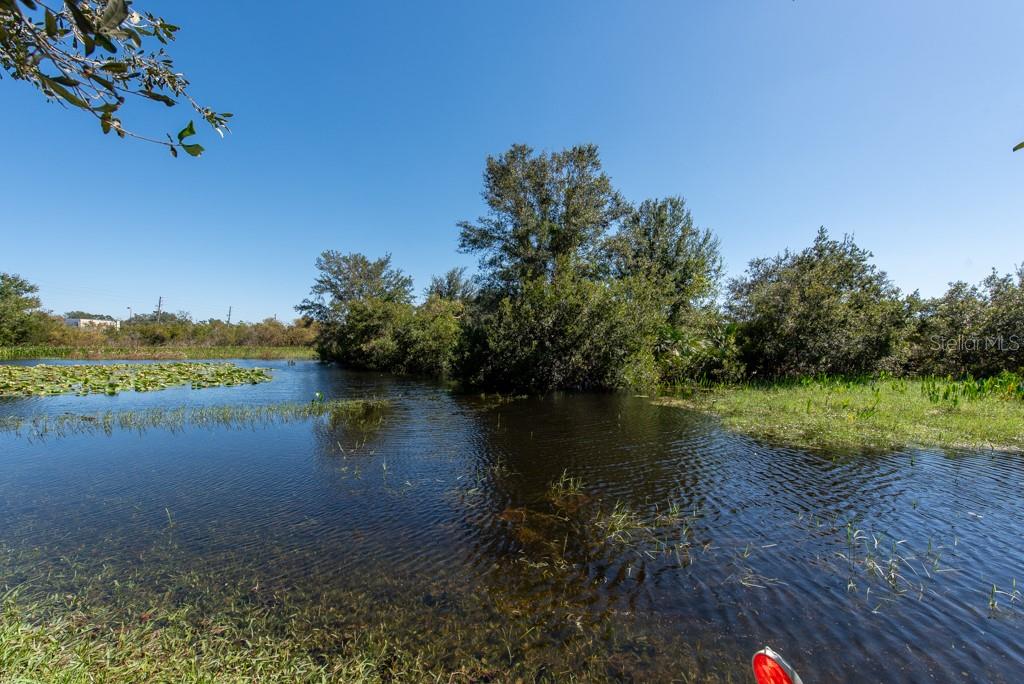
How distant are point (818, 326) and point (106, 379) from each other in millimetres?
36638

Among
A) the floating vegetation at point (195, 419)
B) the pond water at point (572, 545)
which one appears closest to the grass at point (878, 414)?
the pond water at point (572, 545)

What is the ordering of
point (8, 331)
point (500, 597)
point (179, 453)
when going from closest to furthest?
point (500, 597)
point (179, 453)
point (8, 331)

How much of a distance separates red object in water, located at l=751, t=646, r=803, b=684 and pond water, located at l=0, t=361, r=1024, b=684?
2.26 meters

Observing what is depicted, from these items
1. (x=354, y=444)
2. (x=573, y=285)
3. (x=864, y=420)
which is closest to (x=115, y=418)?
(x=354, y=444)

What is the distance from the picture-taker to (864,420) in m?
12.8

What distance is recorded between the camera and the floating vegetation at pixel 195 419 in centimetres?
1234

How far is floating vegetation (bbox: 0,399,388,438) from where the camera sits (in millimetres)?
12336

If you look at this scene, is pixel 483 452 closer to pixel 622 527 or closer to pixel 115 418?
pixel 622 527

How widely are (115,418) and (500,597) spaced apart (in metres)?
15.2

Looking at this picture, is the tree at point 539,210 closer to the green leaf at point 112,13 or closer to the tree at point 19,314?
the green leaf at point 112,13

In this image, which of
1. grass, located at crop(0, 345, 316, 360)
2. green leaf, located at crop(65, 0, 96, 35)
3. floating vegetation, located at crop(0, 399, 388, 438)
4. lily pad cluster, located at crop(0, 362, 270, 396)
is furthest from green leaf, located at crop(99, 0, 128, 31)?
grass, located at crop(0, 345, 316, 360)

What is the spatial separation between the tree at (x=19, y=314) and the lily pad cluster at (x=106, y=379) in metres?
25.0

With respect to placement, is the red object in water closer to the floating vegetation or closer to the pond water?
the pond water

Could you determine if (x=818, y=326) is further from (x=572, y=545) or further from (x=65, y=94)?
(x=65, y=94)
